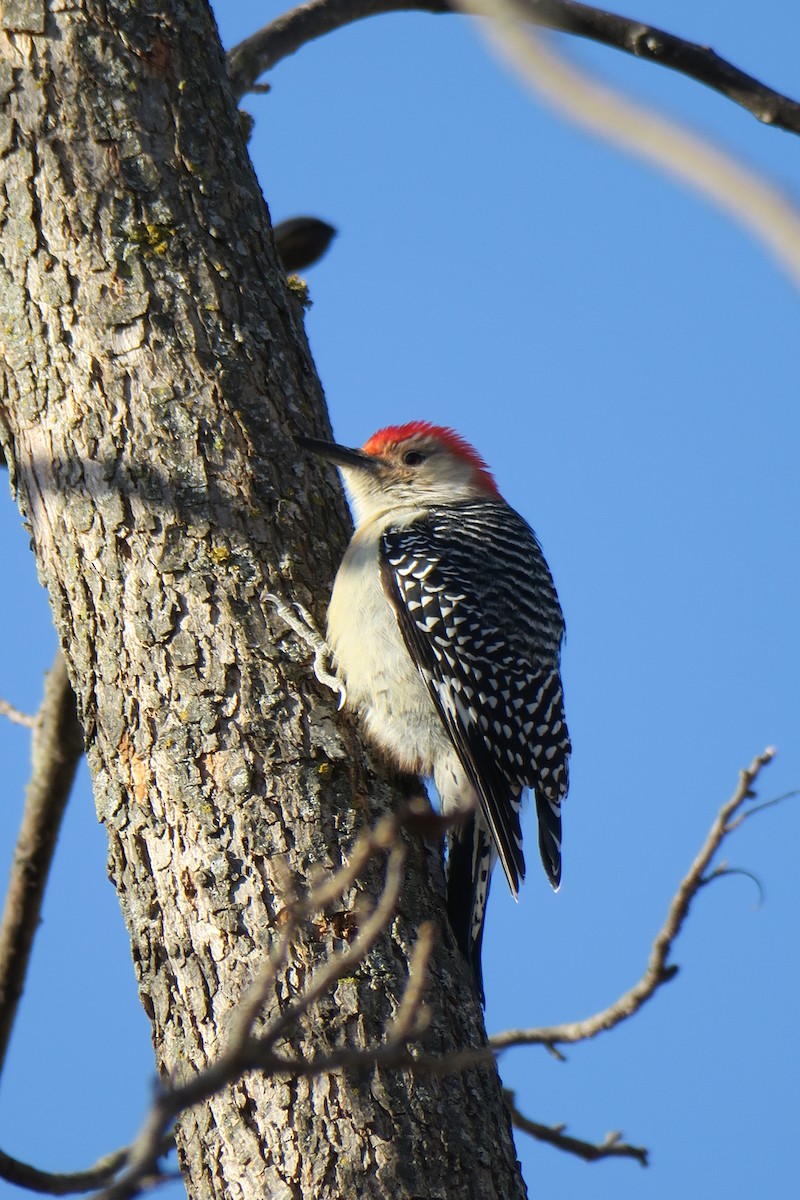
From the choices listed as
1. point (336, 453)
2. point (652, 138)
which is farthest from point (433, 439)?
point (652, 138)

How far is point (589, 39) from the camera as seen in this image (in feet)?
16.9

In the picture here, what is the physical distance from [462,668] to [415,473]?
1436mm

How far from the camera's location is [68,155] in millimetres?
4195

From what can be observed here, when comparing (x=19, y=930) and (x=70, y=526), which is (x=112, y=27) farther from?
(x=19, y=930)

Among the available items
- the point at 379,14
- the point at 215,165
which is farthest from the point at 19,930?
the point at 379,14

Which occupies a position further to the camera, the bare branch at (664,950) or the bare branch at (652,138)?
the bare branch at (664,950)

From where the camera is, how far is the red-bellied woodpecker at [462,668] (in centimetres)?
438

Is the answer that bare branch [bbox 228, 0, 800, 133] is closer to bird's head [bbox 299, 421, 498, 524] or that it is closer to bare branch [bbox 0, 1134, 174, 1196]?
bird's head [bbox 299, 421, 498, 524]

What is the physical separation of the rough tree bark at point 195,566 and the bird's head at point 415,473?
1246mm

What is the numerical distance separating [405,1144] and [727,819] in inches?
57.2

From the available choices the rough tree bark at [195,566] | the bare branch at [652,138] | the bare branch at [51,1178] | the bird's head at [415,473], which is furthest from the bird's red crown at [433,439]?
the bare branch at [652,138]

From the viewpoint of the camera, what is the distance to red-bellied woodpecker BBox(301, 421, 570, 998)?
4.38m

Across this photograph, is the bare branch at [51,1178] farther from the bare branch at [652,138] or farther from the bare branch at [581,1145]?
the bare branch at [652,138]

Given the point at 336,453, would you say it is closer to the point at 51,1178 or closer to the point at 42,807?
the point at 42,807
